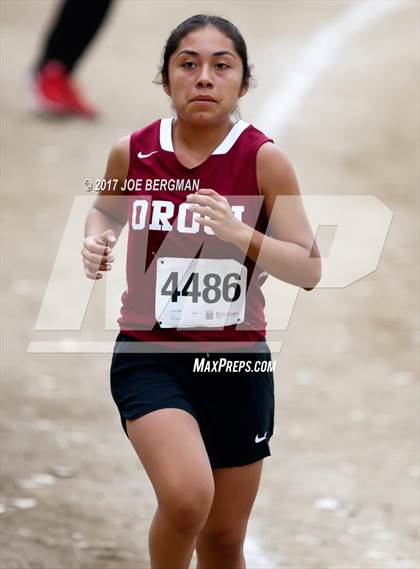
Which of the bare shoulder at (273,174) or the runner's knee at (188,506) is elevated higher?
the bare shoulder at (273,174)

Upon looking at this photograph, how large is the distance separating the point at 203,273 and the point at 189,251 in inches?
3.1

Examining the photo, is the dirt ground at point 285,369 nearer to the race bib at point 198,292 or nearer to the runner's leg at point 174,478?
the runner's leg at point 174,478

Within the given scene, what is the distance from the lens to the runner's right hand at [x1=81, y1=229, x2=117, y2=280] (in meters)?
3.95

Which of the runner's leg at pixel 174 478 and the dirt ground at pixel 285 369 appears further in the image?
the dirt ground at pixel 285 369

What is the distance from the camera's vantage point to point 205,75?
3979 millimetres

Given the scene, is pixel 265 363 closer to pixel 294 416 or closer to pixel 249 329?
pixel 249 329

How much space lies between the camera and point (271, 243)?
390cm

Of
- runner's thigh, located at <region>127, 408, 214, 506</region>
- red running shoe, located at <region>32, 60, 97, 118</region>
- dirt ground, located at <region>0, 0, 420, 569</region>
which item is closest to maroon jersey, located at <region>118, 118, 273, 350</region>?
runner's thigh, located at <region>127, 408, 214, 506</region>

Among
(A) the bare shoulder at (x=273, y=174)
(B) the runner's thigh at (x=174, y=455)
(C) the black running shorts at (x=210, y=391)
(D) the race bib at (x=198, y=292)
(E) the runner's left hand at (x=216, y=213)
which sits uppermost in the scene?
(A) the bare shoulder at (x=273, y=174)

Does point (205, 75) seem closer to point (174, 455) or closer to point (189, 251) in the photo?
point (189, 251)

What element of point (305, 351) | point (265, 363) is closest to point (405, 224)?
point (305, 351)

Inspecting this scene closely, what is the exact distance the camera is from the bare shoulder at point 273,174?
395 centimetres

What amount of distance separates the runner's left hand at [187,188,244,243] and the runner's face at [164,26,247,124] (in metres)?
0.34

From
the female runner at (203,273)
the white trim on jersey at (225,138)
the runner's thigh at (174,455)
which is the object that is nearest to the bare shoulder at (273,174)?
the female runner at (203,273)
